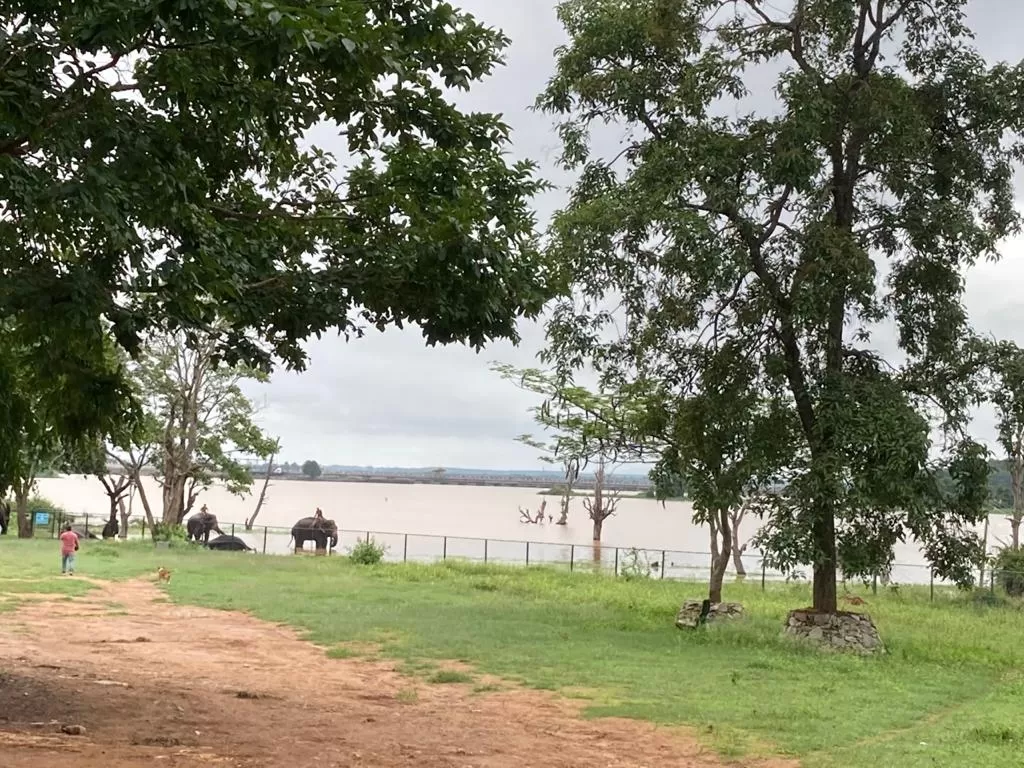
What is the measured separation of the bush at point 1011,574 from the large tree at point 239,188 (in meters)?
23.6

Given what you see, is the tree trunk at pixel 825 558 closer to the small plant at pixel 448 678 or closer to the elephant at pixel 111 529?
the small plant at pixel 448 678

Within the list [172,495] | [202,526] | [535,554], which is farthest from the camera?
[202,526]

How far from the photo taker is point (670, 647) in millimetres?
14656

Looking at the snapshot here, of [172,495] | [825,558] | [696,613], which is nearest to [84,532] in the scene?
[172,495]

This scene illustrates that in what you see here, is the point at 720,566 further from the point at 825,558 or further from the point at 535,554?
the point at 535,554

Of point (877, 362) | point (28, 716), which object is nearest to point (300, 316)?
point (28, 716)

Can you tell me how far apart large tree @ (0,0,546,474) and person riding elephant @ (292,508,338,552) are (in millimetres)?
28791

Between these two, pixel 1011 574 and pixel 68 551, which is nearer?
pixel 68 551

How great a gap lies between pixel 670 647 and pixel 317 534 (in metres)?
23.7

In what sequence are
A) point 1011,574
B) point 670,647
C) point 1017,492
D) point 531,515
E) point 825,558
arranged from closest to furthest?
point 825,558
point 670,647
point 1011,574
point 1017,492
point 531,515

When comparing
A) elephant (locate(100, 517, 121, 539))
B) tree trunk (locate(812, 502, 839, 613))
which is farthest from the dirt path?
elephant (locate(100, 517, 121, 539))

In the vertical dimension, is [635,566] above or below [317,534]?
below

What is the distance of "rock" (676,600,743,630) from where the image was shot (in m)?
17.2

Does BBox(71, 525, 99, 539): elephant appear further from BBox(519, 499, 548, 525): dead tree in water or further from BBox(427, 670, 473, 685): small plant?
BBox(427, 670, 473, 685): small plant
